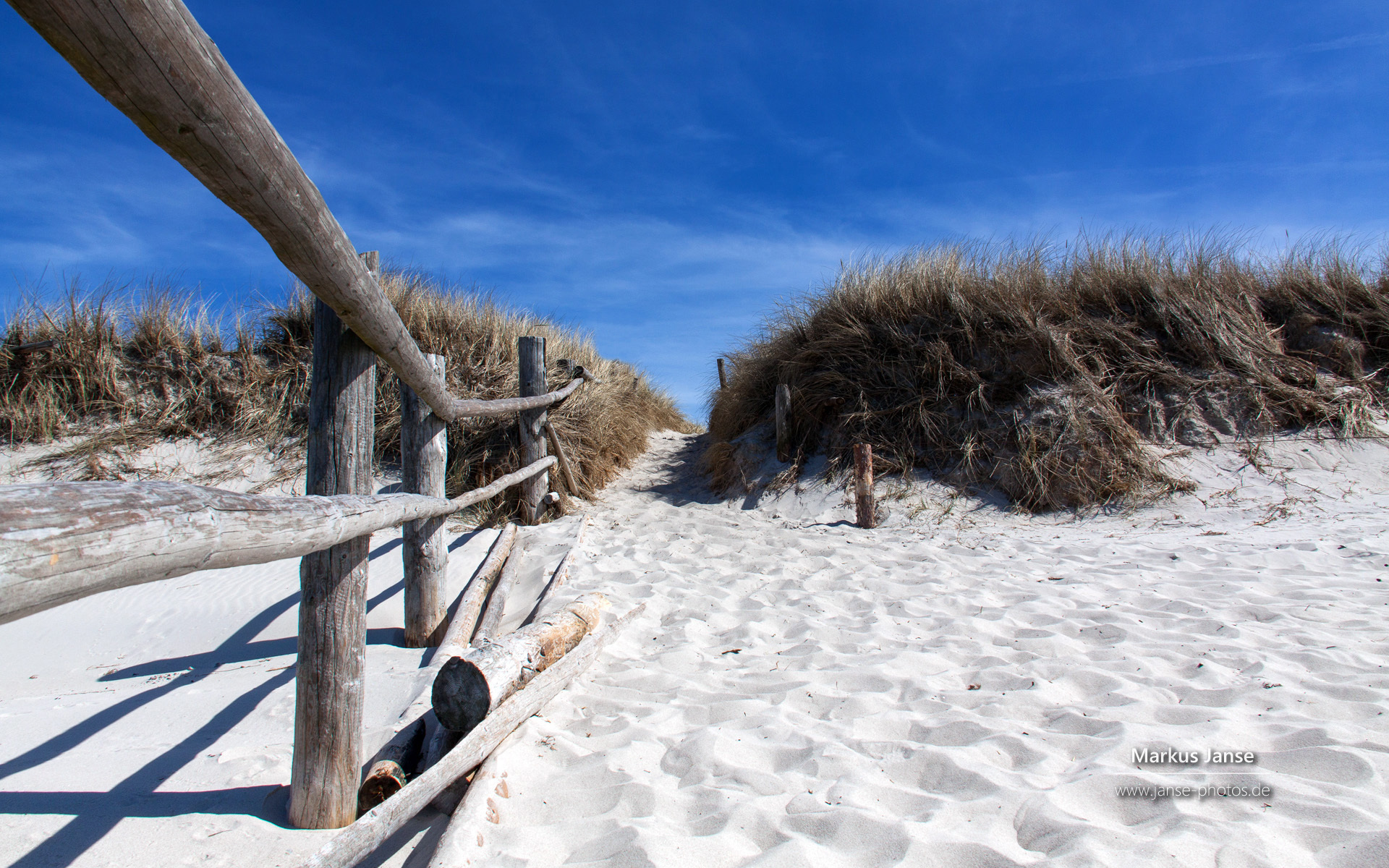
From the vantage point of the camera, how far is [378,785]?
6.40 ft

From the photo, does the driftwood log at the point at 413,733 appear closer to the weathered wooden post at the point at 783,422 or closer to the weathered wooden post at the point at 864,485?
the weathered wooden post at the point at 864,485

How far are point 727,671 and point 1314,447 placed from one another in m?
6.50

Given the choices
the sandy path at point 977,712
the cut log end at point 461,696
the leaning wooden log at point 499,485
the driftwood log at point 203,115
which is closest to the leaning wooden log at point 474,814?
the sandy path at point 977,712

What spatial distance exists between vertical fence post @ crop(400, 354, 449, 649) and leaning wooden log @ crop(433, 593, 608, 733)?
102cm

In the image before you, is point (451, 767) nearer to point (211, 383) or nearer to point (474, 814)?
point (474, 814)

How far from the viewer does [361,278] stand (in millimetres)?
1719

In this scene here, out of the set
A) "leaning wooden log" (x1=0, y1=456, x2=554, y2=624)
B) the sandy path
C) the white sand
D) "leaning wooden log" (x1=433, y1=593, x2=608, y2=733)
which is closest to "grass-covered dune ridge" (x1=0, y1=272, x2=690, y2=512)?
the white sand

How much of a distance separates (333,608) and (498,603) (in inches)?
64.8

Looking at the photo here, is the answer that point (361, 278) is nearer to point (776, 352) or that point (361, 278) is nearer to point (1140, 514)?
point (1140, 514)

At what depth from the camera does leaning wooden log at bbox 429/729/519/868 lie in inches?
62.5

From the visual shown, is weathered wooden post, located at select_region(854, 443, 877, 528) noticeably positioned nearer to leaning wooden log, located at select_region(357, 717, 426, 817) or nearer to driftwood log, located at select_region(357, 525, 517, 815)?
driftwood log, located at select_region(357, 525, 517, 815)

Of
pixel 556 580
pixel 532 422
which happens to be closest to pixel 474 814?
pixel 556 580

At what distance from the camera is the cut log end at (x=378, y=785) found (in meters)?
1.92

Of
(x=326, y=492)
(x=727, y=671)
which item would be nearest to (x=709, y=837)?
(x=727, y=671)
